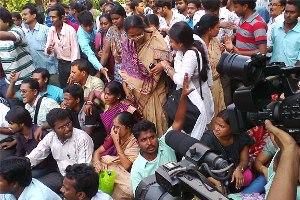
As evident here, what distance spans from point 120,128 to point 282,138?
9.07 ft

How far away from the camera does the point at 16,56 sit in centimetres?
593

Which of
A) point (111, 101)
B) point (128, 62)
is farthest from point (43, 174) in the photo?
point (128, 62)

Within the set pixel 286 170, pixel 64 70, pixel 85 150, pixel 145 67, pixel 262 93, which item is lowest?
pixel 64 70

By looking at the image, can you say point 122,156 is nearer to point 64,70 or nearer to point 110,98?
point 110,98

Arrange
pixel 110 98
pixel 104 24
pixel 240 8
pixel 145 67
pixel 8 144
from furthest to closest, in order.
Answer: pixel 104 24 → pixel 240 8 → pixel 8 144 → pixel 110 98 → pixel 145 67

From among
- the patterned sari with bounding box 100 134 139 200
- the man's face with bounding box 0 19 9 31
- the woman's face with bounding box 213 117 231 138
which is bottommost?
the patterned sari with bounding box 100 134 139 200

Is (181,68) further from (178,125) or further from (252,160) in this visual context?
(252,160)

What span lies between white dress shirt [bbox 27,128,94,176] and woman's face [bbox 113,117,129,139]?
32 centimetres

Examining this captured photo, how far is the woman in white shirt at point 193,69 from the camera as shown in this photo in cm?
397

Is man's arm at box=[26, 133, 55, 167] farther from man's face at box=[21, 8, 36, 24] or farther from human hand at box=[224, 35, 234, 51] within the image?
man's face at box=[21, 8, 36, 24]

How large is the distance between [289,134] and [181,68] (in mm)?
2322

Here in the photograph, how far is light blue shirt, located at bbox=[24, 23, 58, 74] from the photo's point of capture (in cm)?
663

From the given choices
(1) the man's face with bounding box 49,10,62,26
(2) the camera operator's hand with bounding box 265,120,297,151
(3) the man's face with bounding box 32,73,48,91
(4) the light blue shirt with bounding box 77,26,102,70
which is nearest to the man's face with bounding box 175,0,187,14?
(4) the light blue shirt with bounding box 77,26,102,70

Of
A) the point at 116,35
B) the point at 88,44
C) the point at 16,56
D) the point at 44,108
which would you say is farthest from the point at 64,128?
the point at 88,44
